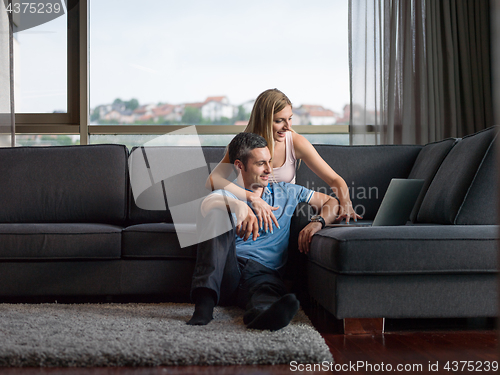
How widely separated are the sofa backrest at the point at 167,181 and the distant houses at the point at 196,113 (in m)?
0.94

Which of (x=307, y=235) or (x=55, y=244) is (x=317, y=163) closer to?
(x=307, y=235)

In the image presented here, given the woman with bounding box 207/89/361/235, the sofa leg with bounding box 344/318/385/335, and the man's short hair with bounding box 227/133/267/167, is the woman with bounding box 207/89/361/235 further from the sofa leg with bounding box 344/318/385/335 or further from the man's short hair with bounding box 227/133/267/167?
the sofa leg with bounding box 344/318/385/335

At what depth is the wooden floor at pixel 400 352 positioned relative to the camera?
1.08 meters

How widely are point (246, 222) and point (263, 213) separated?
83mm

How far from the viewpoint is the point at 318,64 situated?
11.0 ft

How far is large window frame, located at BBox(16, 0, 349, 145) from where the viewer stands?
329cm

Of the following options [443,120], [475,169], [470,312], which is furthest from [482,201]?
[443,120]

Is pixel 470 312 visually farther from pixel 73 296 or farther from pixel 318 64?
pixel 318 64

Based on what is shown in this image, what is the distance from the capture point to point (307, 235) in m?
1.70

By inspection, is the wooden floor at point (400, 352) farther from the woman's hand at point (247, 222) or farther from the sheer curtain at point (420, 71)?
the sheer curtain at point (420, 71)

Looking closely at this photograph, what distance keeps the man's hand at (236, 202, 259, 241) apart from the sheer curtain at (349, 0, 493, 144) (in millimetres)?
1854

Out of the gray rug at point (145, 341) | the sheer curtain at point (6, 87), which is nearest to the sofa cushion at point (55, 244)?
the gray rug at point (145, 341)

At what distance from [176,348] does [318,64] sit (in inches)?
108

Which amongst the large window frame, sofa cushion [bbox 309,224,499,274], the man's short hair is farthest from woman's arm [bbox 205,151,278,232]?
the large window frame
